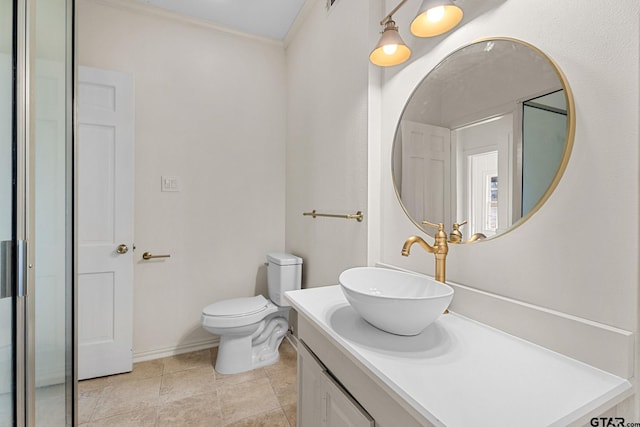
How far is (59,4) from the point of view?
1.16m

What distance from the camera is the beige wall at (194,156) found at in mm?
2154

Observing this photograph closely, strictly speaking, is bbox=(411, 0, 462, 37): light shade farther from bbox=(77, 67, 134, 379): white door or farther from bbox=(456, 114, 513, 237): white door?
bbox=(77, 67, 134, 379): white door

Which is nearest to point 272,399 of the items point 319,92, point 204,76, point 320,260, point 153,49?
point 320,260

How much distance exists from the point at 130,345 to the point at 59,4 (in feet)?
6.52

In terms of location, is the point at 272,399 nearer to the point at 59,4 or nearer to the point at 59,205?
the point at 59,205

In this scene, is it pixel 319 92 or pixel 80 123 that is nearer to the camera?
pixel 80 123

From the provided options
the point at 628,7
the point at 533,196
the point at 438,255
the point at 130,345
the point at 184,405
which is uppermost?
the point at 628,7

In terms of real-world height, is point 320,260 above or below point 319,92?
below

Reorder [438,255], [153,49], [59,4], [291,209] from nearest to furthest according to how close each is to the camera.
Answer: [438,255] → [59,4] → [153,49] → [291,209]

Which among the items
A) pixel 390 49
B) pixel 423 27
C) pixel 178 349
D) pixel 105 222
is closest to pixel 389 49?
pixel 390 49

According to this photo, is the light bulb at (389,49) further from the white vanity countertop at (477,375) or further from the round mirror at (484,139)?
the white vanity countertop at (477,375)

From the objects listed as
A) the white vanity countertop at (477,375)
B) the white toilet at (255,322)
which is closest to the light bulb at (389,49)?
the white vanity countertop at (477,375)

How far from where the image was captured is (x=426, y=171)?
1.27 m

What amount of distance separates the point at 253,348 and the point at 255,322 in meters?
0.29
